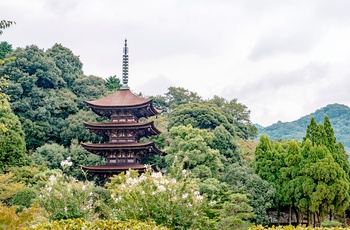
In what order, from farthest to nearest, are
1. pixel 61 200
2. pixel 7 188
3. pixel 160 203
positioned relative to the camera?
pixel 7 188 → pixel 160 203 → pixel 61 200

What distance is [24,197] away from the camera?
2186 cm

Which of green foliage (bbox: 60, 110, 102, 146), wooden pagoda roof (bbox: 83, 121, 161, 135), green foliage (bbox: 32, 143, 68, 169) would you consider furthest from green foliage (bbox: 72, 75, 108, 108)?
wooden pagoda roof (bbox: 83, 121, 161, 135)

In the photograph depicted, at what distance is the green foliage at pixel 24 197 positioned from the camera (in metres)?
21.8

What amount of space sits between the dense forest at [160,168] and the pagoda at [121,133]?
4.09 ft

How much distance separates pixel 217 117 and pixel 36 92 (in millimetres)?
12785

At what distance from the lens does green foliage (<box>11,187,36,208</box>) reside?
858 inches

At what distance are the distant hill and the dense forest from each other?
34186 mm

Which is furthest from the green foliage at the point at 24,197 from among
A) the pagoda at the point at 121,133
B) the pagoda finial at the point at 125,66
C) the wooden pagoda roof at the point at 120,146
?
the pagoda finial at the point at 125,66

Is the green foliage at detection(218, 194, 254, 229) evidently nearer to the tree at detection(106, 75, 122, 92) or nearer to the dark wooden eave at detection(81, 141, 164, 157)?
the dark wooden eave at detection(81, 141, 164, 157)

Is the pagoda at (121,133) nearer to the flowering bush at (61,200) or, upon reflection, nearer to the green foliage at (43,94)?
the green foliage at (43,94)

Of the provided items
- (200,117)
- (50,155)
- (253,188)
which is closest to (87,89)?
(50,155)

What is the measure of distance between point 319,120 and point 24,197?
66.1 m

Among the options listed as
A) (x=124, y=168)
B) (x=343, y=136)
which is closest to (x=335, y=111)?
(x=343, y=136)

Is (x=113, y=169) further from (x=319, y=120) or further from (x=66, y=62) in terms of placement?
(x=319, y=120)
